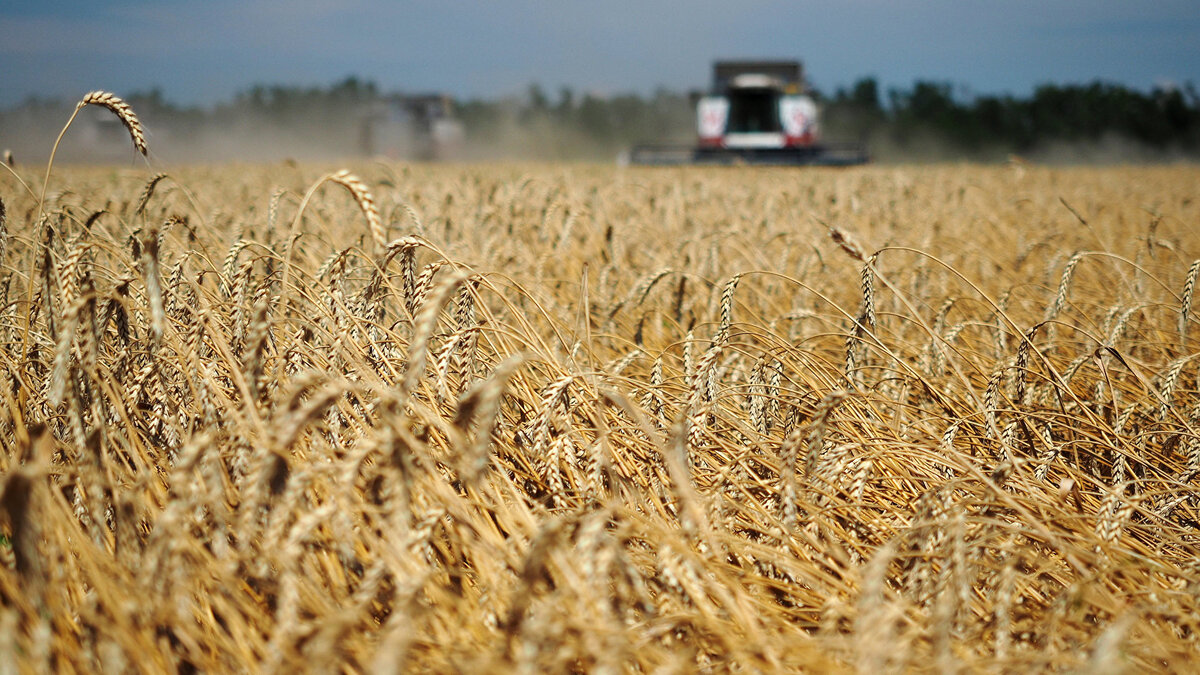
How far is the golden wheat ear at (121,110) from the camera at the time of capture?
158 cm

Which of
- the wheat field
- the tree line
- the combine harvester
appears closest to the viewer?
the wheat field

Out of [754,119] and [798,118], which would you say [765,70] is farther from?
[798,118]

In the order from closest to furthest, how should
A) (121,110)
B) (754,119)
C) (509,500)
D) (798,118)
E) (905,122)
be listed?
(509,500)
(121,110)
(798,118)
(754,119)
(905,122)

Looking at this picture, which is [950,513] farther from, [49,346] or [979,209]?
[979,209]

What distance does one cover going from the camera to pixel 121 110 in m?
1.60

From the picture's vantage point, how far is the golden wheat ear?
5.19ft

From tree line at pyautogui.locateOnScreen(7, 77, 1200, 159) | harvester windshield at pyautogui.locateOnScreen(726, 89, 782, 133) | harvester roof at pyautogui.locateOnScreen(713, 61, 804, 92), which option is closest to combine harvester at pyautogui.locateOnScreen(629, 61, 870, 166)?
harvester windshield at pyautogui.locateOnScreen(726, 89, 782, 133)

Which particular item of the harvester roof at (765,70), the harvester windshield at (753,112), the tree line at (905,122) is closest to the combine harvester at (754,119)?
the harvester windshield at (753,112)

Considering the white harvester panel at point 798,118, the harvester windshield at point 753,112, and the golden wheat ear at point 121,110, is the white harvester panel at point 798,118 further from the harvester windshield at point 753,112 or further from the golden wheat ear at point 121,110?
the golden wheat ear at point 121,110

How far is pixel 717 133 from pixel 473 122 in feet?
105

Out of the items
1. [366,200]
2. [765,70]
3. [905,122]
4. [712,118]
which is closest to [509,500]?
[366,200]

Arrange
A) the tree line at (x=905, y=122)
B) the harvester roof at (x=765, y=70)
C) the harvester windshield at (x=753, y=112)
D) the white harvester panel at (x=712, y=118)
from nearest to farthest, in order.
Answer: the white harvester panel at (x=712, y=118) → the harvester windshield at (x=753, y=112) → the harvester roof at (x=765, y=70) → the tree line at (x=905, y=122)

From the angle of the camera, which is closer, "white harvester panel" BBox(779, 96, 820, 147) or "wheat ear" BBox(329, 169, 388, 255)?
"wheat ear" BBox(329, 169, 388, 255)

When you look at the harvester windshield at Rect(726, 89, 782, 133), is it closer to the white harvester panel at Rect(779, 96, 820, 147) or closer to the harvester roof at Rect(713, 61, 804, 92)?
the white harvester panel at Rect(779, 96, 820, 147)
